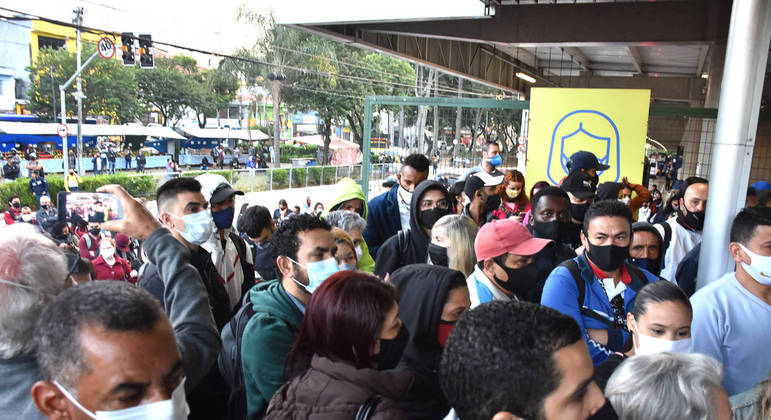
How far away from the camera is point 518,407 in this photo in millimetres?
1312

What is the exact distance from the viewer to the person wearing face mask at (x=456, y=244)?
3.40 m

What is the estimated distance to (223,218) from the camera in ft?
13.1

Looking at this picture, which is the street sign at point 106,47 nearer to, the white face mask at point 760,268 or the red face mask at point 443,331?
the red face mask at point 443,331

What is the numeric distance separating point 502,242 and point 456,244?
0.51 metres

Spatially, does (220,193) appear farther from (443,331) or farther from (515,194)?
(515,194)

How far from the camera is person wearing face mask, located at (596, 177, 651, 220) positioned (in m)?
5.33

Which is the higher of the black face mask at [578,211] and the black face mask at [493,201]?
the black face mask at [578,211]

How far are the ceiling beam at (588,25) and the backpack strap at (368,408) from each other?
28.4ft

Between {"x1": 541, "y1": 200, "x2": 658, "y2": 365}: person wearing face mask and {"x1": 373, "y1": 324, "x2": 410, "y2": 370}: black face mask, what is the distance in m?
1.04

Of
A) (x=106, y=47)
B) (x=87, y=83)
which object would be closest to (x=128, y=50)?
(x=106, y=47)

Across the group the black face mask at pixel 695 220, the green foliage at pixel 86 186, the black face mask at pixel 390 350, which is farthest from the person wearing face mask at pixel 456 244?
the green foliage at pixel 86 186

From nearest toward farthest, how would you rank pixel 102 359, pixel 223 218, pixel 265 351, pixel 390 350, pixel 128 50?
pixel 102 359
pixel 390 350
pixel 265 351
pixel 223 218
pixel 128 50

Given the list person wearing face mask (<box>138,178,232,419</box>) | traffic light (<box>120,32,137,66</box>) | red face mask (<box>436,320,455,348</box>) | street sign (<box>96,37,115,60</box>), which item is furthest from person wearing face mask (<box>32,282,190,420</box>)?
street sign (<box>96,37,115,60</box>)

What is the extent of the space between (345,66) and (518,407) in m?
34.8
